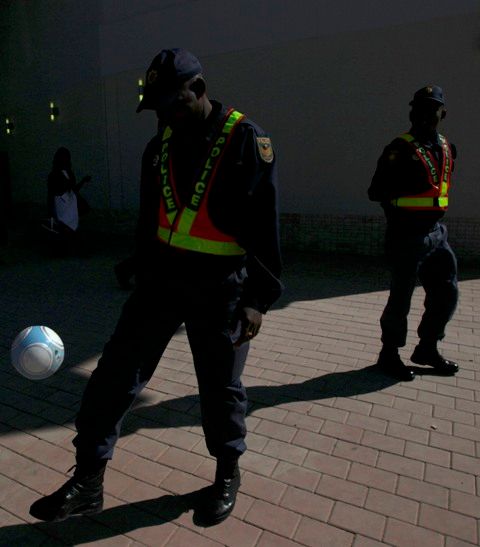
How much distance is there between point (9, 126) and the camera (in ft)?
40.1

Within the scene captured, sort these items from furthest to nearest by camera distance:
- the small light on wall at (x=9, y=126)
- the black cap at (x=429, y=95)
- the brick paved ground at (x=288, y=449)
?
the small light on wall at (x=9, y=126), the black cap at (x=429, y=95), the brick paved ground at (x=288, y=449)

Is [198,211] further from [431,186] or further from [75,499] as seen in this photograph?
[431,186]

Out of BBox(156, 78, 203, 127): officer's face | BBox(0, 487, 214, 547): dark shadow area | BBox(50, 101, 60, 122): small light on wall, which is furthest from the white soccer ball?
BBox(50, 101, 60, 122): small light on wall

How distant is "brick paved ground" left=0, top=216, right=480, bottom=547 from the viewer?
2.39 m

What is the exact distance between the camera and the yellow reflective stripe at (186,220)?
2.20 m

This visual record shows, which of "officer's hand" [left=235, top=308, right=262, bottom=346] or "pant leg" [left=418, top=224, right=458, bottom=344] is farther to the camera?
"pant leg" [left=418, top=224, right=458, bottom=344]

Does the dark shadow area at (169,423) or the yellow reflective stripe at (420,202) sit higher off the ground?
the yellow reflective stripe at (420,202)

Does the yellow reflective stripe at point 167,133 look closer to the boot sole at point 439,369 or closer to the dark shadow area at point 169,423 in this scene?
the dark shadow area at point 169,423

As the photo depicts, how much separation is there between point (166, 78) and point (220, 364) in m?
1.21

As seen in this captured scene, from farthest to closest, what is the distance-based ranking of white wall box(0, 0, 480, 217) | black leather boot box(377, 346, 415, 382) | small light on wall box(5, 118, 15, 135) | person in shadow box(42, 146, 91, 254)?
small light on wall box(5, 118, 15, 135)
person in shadow box(42, 146, 91, 254)
white wall box(0, 0, 480, 217)
black leather boot box(377, 346, 415, 382)

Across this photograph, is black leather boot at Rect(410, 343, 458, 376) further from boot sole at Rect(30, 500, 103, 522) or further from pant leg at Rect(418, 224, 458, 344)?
boot sole at Rect(30, 500, 103, 522)

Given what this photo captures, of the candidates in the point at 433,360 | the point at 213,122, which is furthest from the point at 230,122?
the point at 433,360

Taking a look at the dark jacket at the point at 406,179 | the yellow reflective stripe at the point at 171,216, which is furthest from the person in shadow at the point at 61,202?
the yellow reflective stripe at the point at 171,216

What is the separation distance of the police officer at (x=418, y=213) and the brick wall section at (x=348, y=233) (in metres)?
3.78
